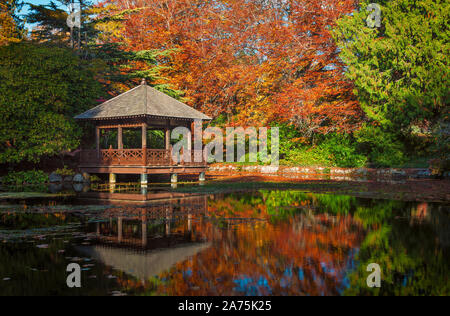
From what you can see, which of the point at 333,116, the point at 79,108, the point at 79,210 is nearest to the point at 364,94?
the point at 333,116

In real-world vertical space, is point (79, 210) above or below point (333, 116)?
below

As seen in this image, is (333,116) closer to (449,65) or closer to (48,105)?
(449,65)

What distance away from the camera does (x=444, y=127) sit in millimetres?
22375

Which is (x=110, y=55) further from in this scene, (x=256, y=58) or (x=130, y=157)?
(x=256, y=58)

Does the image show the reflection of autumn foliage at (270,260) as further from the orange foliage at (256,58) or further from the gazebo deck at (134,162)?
the orange foliage at (256,58)

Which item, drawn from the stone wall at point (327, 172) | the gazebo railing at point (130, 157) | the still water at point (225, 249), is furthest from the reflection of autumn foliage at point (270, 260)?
the stone wall at point (327, 172)

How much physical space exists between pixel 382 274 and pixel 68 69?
24.8m

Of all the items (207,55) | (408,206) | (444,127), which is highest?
(207,55)

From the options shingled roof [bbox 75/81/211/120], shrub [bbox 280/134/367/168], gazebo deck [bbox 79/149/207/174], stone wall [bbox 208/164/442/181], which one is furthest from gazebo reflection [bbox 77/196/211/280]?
shrub [bbox 280/134/367/168]

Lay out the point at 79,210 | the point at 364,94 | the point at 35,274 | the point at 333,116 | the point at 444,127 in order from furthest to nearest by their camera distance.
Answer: the point at 333,116 < the point at 364,94 < the point at 444,127 < the point at 79,210 < the point at 35,274

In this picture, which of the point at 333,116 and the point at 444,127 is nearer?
the point at 444,127

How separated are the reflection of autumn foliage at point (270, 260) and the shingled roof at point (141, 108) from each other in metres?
14.6

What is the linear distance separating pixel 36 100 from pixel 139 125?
257 inches
